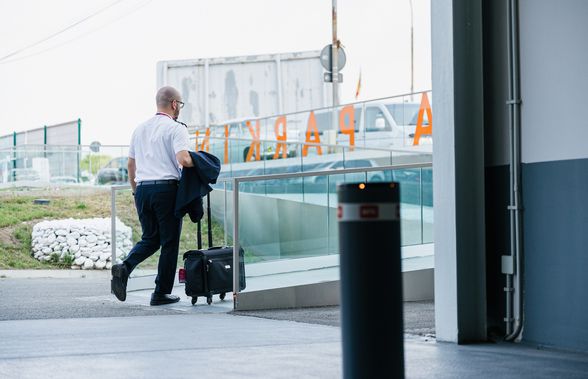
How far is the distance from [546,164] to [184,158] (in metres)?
3.67

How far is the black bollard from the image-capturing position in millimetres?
3256

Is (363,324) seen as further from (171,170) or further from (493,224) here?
(171,170)

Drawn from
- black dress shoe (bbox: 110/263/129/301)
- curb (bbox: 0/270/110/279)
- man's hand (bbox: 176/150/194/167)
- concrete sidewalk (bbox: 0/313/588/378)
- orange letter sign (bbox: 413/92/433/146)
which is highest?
orange letter sign (bbox: 413/92/433/146)

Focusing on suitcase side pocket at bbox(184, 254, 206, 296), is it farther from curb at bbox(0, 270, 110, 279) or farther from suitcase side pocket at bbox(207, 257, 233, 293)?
curb at bbox(0, 270, 110, 279)

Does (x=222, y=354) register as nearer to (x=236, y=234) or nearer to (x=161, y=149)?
(x=236, y=234)

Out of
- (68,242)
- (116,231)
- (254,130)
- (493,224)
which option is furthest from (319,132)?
(493,224)

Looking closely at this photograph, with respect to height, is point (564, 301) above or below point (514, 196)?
below

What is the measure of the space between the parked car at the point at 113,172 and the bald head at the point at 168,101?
19.3 metres

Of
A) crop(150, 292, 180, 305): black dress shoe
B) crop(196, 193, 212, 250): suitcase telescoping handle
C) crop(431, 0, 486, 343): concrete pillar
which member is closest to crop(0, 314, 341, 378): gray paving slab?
crop(431, 0, 486, 343): concrete pillar

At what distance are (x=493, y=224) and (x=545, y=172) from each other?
51 cm

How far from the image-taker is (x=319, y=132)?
23.2 meters

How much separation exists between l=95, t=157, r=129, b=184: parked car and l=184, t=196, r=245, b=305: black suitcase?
19548 millimetres

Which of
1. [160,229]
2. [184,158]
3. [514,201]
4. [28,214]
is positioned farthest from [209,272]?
[28,214]

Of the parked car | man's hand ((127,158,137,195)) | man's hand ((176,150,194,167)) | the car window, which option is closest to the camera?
man's hand ((176,150,194,167))
